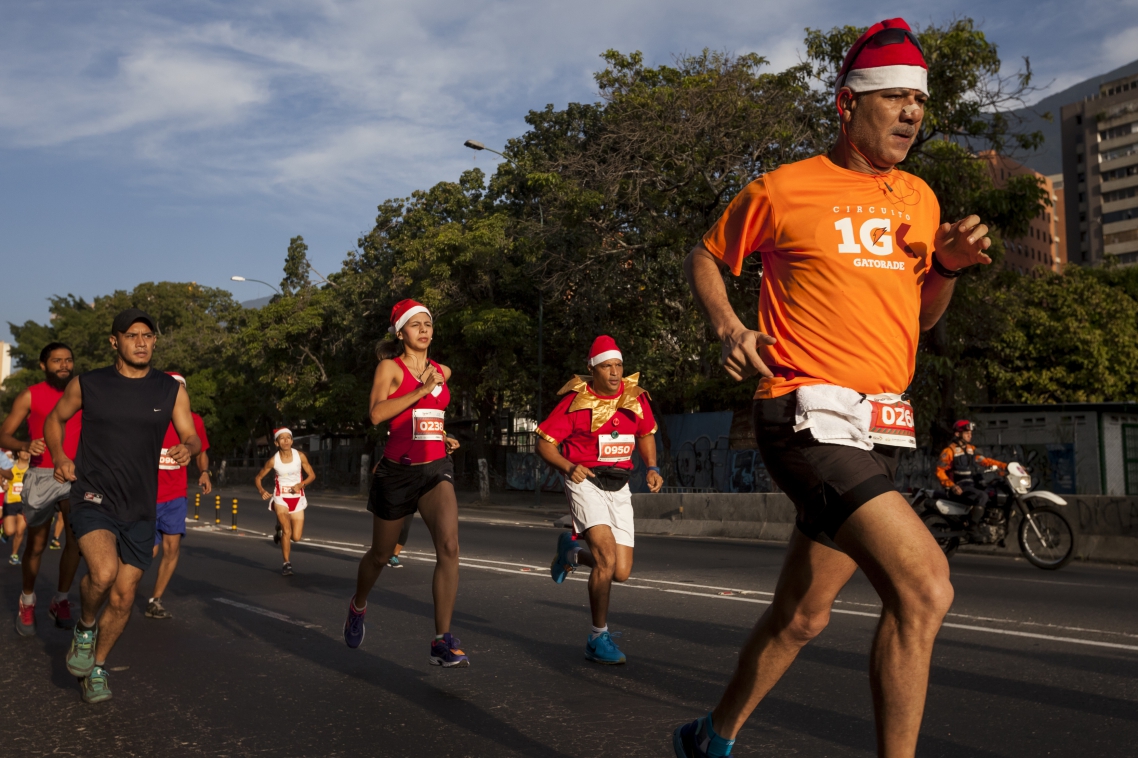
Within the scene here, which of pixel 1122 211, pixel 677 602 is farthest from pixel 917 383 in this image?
pixel 1122 211

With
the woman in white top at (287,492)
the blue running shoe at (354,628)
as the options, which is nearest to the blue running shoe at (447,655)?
the blue running shoe at (354,628)

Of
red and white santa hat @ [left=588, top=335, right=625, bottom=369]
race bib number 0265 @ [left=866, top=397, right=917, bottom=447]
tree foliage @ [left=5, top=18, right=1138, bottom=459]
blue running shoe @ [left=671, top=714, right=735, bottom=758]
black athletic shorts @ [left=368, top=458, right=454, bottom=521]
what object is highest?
tree foliage @ [left=5, top=18, right=1138, bottom=459]

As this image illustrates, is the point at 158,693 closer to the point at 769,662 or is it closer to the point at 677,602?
the point at 769,662

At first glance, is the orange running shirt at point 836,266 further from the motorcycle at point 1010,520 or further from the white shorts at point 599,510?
the motorcycle at point 1010,520

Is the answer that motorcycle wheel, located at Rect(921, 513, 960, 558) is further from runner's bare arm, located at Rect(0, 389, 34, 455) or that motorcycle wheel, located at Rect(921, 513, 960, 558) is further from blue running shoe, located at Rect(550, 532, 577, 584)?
runner's bare arm, located at Rect(0, 389, 34, 455)

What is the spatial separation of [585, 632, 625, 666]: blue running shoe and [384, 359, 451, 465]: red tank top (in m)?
1.37

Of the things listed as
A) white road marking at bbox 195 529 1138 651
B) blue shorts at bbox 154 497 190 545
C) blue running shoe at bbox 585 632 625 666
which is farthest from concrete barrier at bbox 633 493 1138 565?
blue shorts at bbox 154 497 190 545

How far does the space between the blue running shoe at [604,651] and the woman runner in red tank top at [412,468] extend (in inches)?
28.4

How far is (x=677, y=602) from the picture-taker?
8719 mm

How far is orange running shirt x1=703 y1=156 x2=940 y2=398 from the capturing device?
3.12m

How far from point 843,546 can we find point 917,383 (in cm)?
1845

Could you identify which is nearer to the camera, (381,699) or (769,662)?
(769,662)

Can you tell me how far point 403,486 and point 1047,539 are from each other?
8.73m

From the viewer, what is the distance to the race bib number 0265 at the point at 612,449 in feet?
22.1
